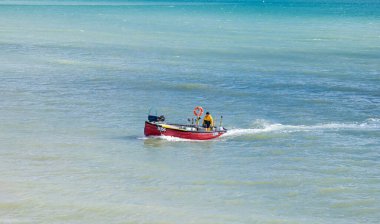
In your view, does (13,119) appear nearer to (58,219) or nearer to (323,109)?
(58,219)

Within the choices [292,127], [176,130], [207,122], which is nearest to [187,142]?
[176,130]

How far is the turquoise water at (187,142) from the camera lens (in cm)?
3984

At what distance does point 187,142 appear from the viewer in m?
52.8

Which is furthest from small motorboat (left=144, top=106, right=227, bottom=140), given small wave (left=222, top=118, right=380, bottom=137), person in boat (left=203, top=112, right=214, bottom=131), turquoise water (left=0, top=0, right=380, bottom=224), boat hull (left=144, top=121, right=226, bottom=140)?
small wave (left=222, top=118, right=380, bottom=137)

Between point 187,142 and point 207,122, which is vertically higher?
point 207,122

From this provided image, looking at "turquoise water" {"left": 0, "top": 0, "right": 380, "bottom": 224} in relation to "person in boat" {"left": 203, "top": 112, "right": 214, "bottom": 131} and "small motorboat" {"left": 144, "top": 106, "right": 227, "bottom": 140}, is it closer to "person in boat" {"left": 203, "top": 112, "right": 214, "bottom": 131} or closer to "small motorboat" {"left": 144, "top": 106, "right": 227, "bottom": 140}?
"small motorboat" {"left": 144, "top": 106, "right": 227, "bottom": 140}

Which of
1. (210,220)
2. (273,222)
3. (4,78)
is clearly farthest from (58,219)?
(4,78)

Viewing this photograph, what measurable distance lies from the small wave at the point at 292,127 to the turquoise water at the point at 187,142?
7.9 inches

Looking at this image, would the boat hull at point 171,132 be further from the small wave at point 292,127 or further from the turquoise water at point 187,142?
the small wave at point 292,127

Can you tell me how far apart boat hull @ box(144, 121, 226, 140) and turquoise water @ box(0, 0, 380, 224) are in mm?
529

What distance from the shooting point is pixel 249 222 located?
37656mm

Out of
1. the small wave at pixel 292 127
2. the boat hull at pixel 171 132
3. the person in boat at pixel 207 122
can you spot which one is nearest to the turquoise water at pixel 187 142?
the small wave at pixel 292 127

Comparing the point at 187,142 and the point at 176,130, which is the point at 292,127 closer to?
the point at 187,142

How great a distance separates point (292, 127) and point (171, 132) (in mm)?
11018
